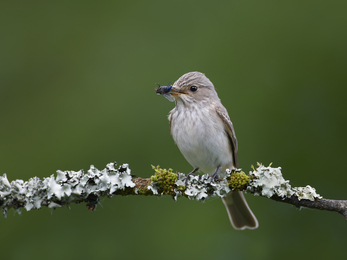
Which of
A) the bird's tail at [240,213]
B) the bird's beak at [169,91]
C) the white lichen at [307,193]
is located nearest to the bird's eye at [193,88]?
the bird's beak at [169,91]

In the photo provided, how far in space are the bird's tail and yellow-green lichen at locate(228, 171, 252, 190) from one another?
1.64 meters

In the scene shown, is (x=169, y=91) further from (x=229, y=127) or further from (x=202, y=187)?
(x=202, y=187)

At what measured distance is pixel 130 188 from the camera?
10.5 feet

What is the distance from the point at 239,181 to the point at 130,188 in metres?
0.97

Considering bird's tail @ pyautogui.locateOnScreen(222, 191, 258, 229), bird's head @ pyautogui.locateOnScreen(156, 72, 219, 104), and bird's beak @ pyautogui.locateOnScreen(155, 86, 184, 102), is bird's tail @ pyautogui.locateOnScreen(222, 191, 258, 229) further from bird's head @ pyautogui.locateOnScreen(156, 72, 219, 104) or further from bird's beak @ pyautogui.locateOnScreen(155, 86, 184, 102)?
bird's beak @ pyautogui.locateOnScreen(155, 86, 184, 102)

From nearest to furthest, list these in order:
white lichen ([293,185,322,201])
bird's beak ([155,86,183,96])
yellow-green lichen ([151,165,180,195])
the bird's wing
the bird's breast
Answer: white lichen ([293,185,322,201]) < yellow-green lichen ([151,165,180,195]) < the bird's breast < bird's beak ([155,86,183,96]) < the bird's wing

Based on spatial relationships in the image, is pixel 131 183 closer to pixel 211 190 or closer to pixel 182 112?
pixel 211 190

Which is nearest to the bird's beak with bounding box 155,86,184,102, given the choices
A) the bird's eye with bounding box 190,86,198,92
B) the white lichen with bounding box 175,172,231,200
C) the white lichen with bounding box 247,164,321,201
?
the bird's eye with bounding box 190,86,198,92

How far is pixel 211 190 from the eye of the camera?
3379mm

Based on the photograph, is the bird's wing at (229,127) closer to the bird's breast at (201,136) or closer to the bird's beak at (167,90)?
the bird's breast at (201,136)

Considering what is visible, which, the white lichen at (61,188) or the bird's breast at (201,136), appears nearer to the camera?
the white lichen at (61,188)

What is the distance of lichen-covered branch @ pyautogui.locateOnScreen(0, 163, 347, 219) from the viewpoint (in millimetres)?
2896

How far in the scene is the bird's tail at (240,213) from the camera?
4887 mm

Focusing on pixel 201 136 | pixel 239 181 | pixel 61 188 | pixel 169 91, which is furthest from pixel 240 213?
pixel 61 188
